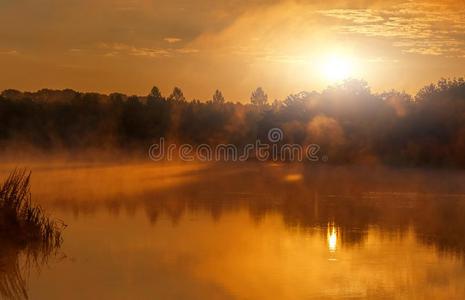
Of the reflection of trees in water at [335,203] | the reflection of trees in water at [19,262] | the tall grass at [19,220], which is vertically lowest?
the reflection of trees in water at [335,203]

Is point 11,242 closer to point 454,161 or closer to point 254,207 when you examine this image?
point 254,207

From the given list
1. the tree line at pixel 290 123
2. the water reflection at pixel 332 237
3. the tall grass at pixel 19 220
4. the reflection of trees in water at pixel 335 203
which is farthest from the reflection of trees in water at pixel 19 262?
the tree line at pixel 290 123

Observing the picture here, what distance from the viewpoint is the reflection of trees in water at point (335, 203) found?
673 inches

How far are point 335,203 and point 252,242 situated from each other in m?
7.09

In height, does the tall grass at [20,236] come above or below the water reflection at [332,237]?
above

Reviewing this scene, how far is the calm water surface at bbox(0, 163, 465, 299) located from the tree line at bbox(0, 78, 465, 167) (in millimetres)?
13455

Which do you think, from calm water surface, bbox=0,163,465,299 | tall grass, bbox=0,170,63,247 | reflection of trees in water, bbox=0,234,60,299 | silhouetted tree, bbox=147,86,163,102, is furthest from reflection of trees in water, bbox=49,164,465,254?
silhouetted tree, bbox=147,86,163,102

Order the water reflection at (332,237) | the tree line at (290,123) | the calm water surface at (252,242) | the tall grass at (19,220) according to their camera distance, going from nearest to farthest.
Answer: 1. the calm water surface at (252,242)
2. the tall grass at (19,220)
3. the water reflection at (332,237)
4. the tree line at (290,123)

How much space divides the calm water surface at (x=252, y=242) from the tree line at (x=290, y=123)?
13455 millimetres

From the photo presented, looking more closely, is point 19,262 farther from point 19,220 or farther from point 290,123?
point 290,123

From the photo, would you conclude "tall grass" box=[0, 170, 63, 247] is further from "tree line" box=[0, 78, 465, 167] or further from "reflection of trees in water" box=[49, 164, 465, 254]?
"tree line" box=[0, 78, 465, 167]

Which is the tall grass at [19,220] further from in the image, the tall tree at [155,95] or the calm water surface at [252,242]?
the tall tree at [155,95]

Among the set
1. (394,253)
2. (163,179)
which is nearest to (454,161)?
(163,179)

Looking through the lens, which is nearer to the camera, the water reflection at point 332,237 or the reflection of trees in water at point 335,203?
the water reflection at point 332,237
